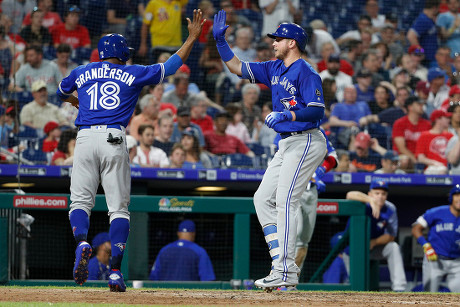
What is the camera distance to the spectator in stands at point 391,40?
13891 millimetres

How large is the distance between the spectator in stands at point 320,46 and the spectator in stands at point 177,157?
3803mm

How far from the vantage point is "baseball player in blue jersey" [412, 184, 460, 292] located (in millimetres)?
9484

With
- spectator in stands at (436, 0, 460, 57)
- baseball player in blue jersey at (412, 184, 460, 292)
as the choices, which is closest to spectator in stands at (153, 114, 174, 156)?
baseball player in blue jersey at (412, 184, 460, 292)

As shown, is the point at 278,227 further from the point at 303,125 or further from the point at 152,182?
the point at 152,182

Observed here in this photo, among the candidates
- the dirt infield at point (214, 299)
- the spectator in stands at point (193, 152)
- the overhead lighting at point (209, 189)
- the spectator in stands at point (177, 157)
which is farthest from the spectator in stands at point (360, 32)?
the dirt infield at point (214, 299)

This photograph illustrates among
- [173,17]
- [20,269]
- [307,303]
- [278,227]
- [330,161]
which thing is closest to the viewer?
[307,303]

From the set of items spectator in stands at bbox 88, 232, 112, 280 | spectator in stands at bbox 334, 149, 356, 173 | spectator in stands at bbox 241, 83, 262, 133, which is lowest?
spectator in stands at bbox 88, 232, 112, 280

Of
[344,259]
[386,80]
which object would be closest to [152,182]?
[344,259]

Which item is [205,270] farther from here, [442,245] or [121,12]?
[121,12]

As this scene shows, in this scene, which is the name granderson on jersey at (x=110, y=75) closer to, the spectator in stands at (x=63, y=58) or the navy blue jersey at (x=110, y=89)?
the navy blue jersey at (x=110, y=89)

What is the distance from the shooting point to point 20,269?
347 inches

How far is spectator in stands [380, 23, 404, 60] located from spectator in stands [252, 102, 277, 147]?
3.14 m

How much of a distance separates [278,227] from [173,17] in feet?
25.5

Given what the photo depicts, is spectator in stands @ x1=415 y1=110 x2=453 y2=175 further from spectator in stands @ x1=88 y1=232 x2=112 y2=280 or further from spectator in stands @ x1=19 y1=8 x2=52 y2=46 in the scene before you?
spectator in stands @ x1=19 y1=8 x2=52 y2=46
